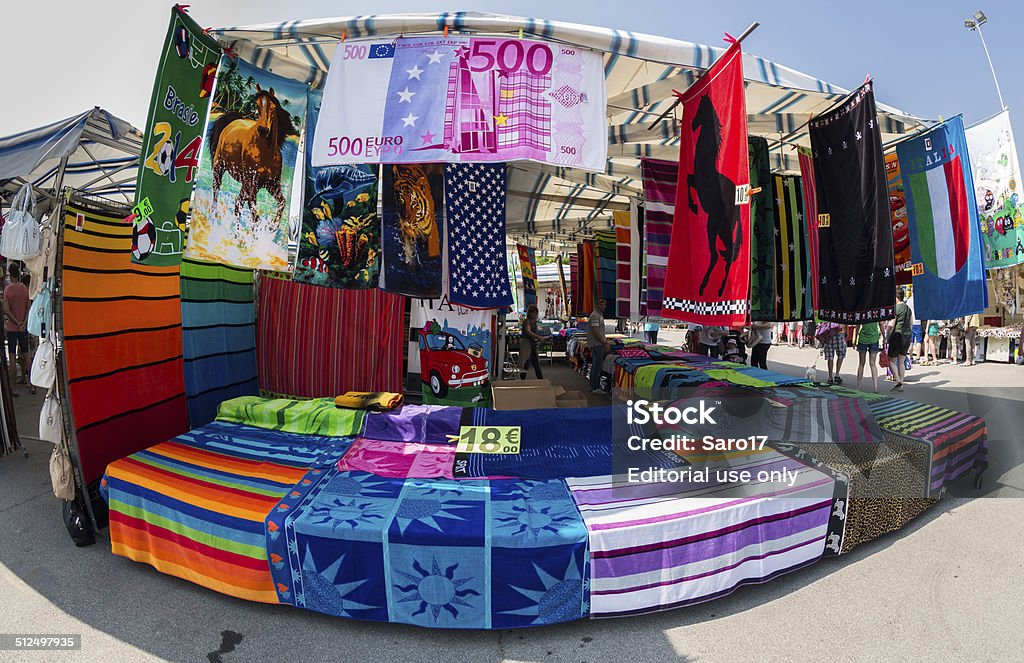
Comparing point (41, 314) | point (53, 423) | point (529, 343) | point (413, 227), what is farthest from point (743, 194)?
point (529, 343)

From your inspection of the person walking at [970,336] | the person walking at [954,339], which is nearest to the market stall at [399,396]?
the person walking at [970,336]

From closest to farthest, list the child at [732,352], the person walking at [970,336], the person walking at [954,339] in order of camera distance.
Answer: the child at [732,352], the person walking at [970,336], the person walking at [954,339]

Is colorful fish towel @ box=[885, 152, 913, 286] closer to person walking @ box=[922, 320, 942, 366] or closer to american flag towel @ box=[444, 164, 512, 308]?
american flag towel @ box=[444, 164, 512, 308]

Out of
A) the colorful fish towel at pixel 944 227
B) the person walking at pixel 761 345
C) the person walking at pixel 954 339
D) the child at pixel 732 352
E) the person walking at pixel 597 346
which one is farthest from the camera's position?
the person walking at pixel 954 339

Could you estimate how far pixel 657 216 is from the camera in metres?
5.13

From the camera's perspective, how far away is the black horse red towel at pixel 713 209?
301 cm

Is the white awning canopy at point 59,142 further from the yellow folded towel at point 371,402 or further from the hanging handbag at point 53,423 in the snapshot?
the yellow folded towel at point 371,402

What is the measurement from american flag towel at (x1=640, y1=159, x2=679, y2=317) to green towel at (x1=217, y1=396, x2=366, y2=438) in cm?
311

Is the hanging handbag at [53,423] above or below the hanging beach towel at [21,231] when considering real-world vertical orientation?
below

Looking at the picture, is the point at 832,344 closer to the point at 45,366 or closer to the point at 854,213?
the point at 854,213

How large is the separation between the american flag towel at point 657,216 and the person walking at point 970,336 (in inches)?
417

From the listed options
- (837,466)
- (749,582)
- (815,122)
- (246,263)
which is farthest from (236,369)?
(815,122)

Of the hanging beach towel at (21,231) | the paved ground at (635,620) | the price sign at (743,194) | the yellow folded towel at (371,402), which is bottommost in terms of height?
the paved ground at (635,620)

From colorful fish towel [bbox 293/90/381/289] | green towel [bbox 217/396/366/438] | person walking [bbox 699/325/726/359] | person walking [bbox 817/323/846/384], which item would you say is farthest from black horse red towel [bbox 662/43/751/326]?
person walking [bbox 817/323/846/384]
